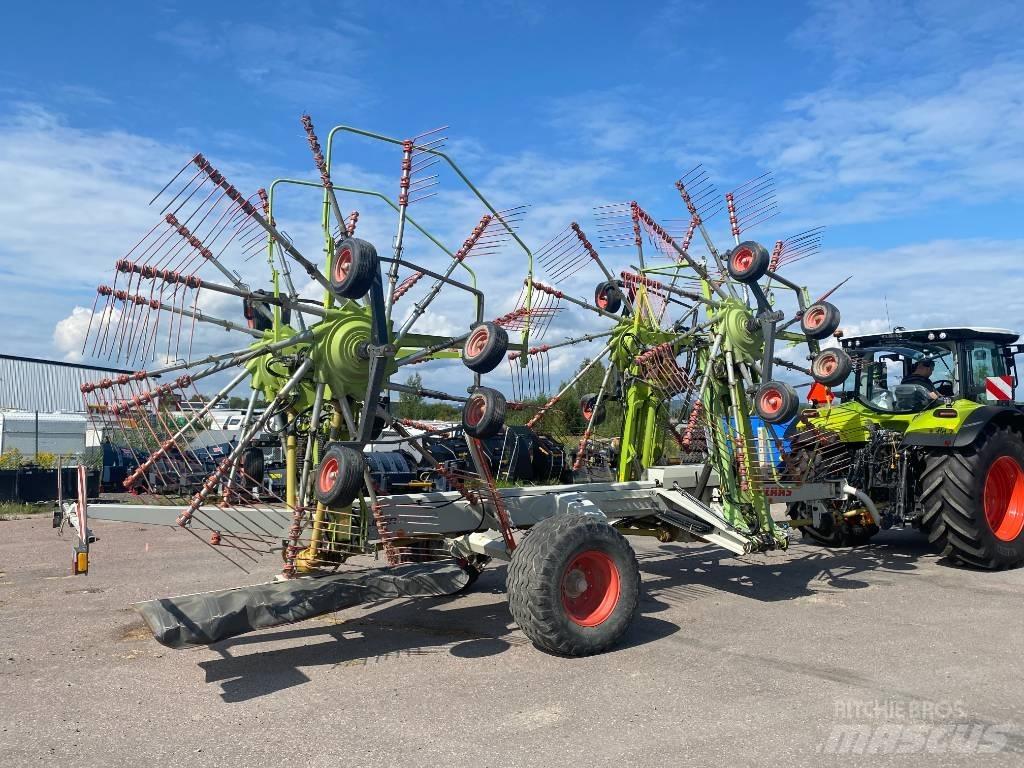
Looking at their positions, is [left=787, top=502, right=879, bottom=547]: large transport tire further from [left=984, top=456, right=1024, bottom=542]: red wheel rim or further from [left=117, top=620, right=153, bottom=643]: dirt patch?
[left=117, top=620, right=153, bottom=643]: dirt patch

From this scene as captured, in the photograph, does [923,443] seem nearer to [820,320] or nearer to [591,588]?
[820,320]

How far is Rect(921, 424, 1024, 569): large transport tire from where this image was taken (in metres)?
7.95

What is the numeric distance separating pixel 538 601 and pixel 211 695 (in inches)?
77.6

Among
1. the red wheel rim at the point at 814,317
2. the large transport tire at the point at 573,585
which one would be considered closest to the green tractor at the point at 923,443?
the red wheel rim at the point at 814,317

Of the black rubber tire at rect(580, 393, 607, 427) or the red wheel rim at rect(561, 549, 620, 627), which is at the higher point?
the black rubber tire at rect(580, 393, 607, 427)

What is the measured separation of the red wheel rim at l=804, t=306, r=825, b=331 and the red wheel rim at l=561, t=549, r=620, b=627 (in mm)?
3090

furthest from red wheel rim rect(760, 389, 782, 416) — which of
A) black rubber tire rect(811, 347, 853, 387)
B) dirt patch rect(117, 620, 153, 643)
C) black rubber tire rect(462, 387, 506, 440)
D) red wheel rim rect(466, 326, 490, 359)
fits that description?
dirt patch rect(117, 620, 153, 643)

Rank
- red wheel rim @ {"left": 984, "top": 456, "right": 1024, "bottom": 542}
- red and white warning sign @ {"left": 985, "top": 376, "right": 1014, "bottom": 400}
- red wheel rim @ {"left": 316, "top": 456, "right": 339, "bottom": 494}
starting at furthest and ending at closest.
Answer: red and white warning sign @ {"left": 985, "top": 376, "right": 1014, "bottom": 400}
red wheel rim @ {"left": 984, "top": 456, "right": 1024, "bottom": 542}
red wheel rim @ {"left": 316, "top": 456, "right": 339, "bottom": 494}

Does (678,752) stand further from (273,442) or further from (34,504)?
(34,504)

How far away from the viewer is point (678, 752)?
3.92 metres

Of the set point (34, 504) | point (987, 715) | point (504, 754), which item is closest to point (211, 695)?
point (504, 754)

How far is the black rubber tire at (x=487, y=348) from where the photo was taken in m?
5.32

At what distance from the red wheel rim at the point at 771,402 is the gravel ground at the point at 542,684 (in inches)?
62.3

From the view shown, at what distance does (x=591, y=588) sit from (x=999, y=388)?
21.5ft
